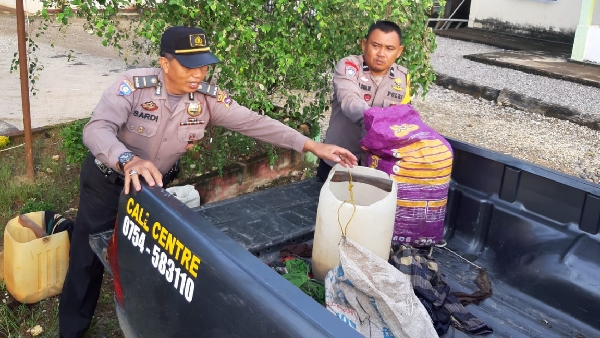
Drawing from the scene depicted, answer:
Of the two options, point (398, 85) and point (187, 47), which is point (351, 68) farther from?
point (187, 47)

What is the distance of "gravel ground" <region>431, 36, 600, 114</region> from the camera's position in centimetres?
871

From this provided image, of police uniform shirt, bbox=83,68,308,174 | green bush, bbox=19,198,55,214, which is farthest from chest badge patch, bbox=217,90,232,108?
green bush, bbox=19,198,55,214

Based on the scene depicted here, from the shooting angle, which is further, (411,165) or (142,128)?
(142,128)

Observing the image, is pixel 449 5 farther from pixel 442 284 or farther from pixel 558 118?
pixel 442 284

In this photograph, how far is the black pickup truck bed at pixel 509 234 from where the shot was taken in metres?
2.62

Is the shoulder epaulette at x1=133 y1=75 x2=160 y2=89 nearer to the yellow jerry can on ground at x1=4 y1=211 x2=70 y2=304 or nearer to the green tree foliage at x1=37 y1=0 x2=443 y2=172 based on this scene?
the green tree foliage at x1=37 y1=0 x2=443 y2=172

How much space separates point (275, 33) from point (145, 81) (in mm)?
1515

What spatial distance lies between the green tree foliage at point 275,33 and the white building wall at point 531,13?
33.1ft

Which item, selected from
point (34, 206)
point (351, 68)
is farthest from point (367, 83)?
point (34, 206)

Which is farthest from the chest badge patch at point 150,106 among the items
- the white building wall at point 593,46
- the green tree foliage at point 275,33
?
the white building wall at point 593,46

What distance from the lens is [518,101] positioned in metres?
8.74

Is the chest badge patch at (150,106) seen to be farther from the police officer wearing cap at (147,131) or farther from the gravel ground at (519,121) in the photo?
→ the gravel ground at (519,121)

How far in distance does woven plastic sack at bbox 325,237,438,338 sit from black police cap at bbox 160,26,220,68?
3.74 ft

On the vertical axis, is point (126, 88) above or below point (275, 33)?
below
